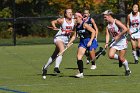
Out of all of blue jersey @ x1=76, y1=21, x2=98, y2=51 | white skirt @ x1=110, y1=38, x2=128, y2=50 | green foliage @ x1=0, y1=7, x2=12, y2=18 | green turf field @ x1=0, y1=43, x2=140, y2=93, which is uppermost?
blue jersey @ x1=76, y1=21, x2=98, y2=51

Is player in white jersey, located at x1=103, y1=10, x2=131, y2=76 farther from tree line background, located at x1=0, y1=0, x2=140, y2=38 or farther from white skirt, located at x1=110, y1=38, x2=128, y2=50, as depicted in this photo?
tree line background, located at x1=0, y1=0, x2=140, y2=38

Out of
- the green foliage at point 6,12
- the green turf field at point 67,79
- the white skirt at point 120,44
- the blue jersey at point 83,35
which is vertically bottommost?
the green turf field at point 67,79

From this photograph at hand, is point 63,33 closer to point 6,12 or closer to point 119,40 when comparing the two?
point 119,40

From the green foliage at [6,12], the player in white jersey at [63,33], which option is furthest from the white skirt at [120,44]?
the green foliage at [6,12]

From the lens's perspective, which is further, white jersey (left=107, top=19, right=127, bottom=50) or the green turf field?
white jersey (left=107, top=19, right=127, bottom=50)

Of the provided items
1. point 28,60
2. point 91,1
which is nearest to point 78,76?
point 28,60

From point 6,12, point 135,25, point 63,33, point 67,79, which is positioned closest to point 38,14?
point 6,12

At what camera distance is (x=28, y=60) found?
21.8m

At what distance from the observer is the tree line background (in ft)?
111

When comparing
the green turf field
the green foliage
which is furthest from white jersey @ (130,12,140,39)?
the green foliage

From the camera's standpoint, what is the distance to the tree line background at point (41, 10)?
33.9 metres

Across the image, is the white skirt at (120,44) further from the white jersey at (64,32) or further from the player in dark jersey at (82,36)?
the white jersey at (64,32)

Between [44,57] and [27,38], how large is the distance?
1281 cm

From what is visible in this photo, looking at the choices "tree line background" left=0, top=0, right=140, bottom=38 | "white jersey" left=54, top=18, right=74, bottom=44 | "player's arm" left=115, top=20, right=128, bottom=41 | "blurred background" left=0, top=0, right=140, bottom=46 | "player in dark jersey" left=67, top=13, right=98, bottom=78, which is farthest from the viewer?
"tree line background" left=0, top=0, right=140, bottom=38
